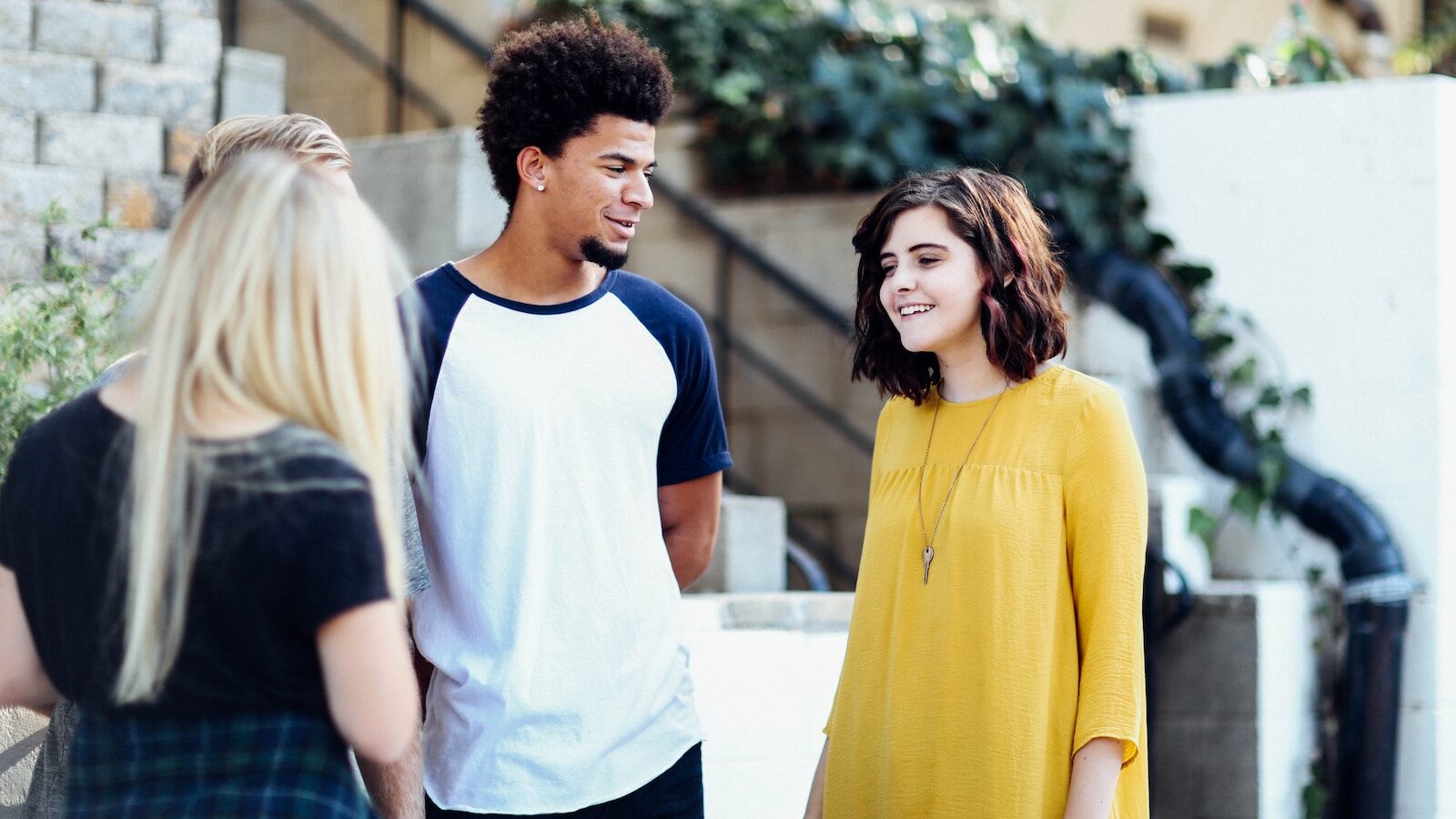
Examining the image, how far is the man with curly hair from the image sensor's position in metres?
2.13

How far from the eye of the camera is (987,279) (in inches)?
90.8

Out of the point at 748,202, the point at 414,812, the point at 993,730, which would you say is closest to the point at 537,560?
the point at 414,812

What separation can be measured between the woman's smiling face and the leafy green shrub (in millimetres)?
1510

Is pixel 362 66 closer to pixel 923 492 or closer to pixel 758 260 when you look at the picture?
pixel 758 260

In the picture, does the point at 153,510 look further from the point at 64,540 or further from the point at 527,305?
the point at 527,305

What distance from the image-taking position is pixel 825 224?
19.7 ft

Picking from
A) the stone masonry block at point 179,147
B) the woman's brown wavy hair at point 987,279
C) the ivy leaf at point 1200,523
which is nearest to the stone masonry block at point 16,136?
the stone masonry block at point 179,147

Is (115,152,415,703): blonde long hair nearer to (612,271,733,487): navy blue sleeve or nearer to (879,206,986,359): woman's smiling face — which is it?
(612,271,733,487): navy blue sleeve

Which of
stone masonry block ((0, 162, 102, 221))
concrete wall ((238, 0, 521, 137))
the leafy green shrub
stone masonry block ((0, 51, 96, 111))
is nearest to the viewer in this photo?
the leafy green shrub

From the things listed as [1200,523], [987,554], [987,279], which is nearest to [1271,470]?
[1200,523]

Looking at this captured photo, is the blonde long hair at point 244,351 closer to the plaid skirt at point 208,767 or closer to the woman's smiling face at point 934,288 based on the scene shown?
the plaid skirt at point 208,767

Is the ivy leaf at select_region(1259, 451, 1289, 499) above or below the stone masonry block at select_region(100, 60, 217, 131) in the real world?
below

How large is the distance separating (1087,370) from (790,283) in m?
1.13

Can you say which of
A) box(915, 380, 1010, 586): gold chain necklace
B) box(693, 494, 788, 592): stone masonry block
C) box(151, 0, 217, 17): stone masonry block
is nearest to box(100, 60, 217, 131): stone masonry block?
box(151, 0, 217, 17): stone masonry block
